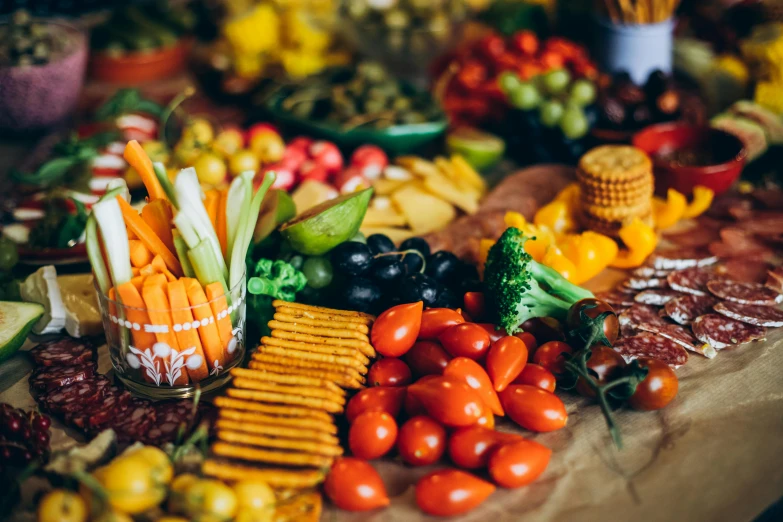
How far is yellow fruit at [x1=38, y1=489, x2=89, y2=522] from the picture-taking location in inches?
47.7

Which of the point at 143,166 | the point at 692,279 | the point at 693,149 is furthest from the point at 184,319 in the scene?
the point at 693,149

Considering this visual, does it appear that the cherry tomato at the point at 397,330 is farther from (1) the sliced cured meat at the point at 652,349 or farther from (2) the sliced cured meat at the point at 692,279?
(2) the sliced cured meat at the point at 692,279

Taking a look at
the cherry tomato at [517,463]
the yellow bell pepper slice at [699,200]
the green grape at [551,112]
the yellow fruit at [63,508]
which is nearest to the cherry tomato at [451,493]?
the cherry tomato at [517,463]

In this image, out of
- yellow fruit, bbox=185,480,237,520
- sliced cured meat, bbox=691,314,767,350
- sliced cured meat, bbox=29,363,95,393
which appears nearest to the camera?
yellow fruit, bbox=185,480,237,520

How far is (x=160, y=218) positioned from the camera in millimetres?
1608

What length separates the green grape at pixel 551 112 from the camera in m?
2.51

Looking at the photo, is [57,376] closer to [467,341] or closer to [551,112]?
[467,341]

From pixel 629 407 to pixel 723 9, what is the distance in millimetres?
2340

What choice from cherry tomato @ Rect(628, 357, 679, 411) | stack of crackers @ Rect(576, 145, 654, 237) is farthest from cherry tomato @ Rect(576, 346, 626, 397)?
stack of crackers @ Rect(576, 145, 654, 237)

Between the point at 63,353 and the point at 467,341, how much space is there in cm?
104

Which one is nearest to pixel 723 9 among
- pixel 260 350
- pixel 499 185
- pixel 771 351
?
pixel 499 185

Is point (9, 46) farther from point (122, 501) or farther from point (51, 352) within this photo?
point (122, 501)

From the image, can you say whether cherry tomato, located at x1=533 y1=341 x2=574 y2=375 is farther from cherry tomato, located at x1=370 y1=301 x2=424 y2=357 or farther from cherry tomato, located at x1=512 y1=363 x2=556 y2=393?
cherry tomato, located at x1=370 y1=301 x2=424 y2=357

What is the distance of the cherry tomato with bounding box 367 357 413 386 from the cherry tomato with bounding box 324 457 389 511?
0.88ft
